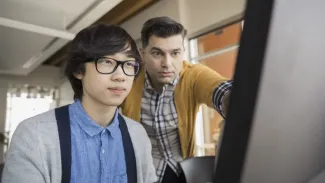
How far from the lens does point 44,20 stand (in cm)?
237

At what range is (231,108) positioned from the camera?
0.17 m

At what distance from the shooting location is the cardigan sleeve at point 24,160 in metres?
0.63

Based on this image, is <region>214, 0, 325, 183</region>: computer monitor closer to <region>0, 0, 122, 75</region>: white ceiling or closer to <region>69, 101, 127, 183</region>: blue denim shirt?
Answer: <region>69, 101, 127, 183</region>: blue denim shirt

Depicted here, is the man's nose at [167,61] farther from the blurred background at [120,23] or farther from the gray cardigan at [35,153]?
the gray cardigan at [35,153]

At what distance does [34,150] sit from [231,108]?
2.07 ft

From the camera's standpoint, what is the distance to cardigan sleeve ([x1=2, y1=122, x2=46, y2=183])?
625 millimetres

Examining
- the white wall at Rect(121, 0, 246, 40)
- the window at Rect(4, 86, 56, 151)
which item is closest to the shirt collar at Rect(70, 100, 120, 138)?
the white wall at Rect(121, 0, 246, 40)

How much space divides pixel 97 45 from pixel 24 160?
36 cm

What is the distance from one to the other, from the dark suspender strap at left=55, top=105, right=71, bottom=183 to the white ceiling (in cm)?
114

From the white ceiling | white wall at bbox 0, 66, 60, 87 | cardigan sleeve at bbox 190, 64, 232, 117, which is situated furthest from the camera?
white wall at bbox 0, 66, 60, 87

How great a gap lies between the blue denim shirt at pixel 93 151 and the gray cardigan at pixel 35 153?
5 cm

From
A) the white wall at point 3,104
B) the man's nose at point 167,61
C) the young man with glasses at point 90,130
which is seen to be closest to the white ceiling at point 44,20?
the man's nose at point 167,61

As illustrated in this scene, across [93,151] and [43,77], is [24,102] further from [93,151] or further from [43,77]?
[93,151]

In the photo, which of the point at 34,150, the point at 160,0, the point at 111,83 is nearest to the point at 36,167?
the point at 34,150
